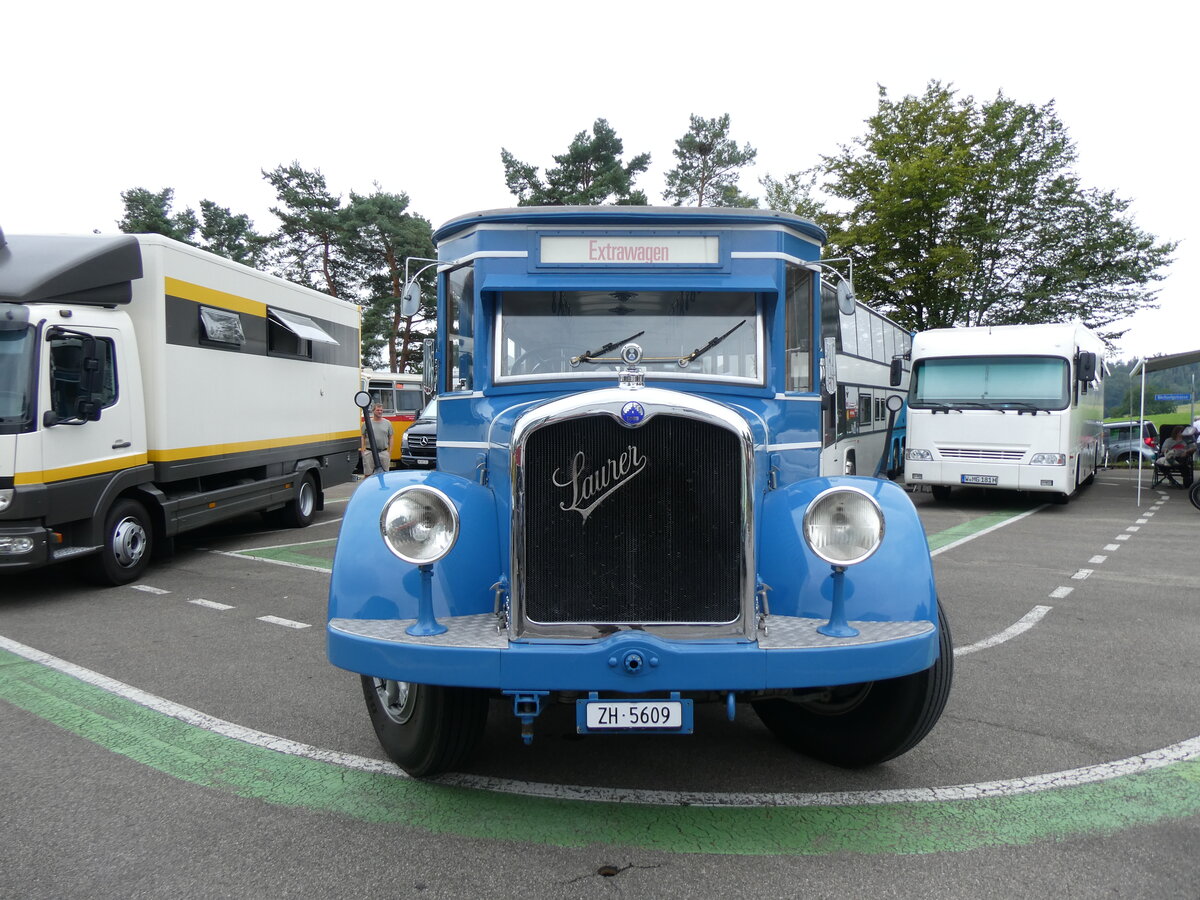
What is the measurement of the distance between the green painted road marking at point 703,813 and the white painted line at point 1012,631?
6.06 feet

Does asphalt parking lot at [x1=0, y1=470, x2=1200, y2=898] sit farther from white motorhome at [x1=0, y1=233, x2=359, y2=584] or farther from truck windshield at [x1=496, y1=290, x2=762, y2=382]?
truck windshield at [x1=496, y1=290, x2=762, y2=382]

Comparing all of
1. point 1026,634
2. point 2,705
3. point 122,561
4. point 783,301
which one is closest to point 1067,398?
point 1026,634

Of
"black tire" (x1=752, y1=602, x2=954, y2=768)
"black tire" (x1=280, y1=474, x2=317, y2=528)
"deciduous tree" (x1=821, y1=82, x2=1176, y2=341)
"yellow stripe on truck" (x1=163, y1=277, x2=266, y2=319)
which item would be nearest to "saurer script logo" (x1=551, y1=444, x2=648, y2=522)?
"black tire" (x1=752, y1=602, x2=954, y2=768)

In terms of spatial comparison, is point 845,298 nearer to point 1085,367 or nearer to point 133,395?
point 133,395

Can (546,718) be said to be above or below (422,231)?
below

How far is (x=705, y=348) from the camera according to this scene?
4301mm

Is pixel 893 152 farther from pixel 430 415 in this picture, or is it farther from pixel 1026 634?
pixel 1026 634

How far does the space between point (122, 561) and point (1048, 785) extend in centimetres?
760

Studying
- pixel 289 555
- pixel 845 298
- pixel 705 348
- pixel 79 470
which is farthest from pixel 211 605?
pixel 845 298

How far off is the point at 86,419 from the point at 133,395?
Answer: 0.82 metres

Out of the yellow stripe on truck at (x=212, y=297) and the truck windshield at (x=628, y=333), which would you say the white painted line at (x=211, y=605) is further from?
the truck windshield at (x=628, y=333)

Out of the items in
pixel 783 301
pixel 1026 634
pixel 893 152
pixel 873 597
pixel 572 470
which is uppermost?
pixel 893 152

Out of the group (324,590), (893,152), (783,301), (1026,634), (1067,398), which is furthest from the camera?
(893,152)

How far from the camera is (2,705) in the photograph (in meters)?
4.72
